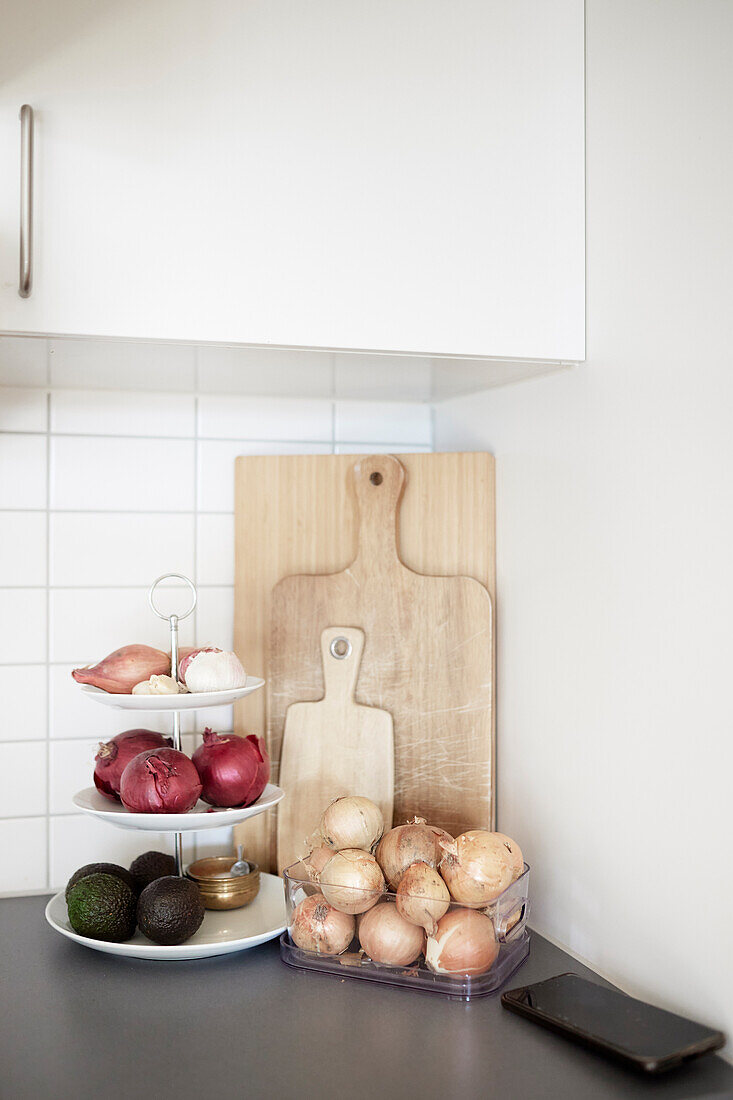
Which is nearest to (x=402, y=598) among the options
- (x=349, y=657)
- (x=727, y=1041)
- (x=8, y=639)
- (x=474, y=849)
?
(x=349, y=657)

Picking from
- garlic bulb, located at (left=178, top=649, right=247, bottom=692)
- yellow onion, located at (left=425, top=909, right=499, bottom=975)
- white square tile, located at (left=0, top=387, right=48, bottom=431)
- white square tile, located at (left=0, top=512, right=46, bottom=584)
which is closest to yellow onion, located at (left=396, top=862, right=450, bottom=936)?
yellow onion, located at (left=425, top=909, right=499, bottom=975)

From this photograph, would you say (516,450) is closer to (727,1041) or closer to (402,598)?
(402,598)

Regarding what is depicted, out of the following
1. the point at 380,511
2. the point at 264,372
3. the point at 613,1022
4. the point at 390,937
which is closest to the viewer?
the point at 613,1022

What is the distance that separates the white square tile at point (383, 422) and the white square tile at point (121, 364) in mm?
237

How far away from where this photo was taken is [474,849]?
39.1 inches

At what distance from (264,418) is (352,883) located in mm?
683

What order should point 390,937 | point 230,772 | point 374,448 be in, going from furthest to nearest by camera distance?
point 374,448 < point 230,772 < point 390,937

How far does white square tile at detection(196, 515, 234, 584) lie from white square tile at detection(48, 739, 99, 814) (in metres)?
0.27

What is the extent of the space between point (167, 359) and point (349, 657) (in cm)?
45

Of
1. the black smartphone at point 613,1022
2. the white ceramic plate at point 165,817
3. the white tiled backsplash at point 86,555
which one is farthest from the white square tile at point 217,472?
the black smartphone at point 613,1022

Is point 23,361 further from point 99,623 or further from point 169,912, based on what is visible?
point 169,912

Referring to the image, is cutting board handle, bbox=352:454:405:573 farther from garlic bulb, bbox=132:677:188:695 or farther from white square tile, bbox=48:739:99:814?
white square tile, bbox=48:739:99:814

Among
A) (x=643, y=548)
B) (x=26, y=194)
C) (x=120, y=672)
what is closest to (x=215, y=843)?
(x=120, y=672)

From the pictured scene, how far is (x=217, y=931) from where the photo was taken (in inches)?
42.7
